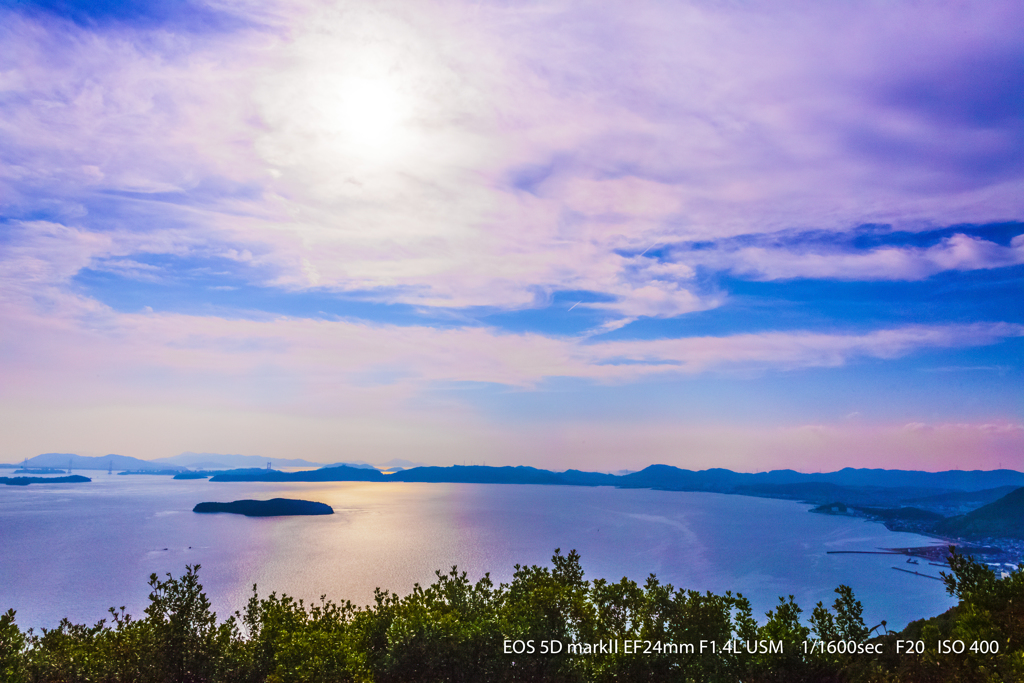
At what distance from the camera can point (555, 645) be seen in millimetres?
18375

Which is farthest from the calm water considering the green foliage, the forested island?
the green foliage

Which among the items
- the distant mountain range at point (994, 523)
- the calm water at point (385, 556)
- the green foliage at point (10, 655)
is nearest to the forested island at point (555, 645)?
the green foliage at point (10, 655)

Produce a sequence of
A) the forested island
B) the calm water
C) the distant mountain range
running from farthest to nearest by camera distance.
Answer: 1. the distant mountain range
2. the calm water
3. the forested island

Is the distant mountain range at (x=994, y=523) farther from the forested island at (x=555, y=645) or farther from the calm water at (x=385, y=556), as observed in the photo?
the forested island at (x=555, y=645)

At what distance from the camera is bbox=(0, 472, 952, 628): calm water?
306 ft

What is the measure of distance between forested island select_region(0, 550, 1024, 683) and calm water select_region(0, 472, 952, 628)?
233 ft

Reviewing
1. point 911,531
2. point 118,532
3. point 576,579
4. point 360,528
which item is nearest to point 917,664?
point 576,579

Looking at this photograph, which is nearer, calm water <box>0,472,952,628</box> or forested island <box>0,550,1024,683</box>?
forested island <box>0,550,1024,683</box>

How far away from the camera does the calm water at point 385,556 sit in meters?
93.4

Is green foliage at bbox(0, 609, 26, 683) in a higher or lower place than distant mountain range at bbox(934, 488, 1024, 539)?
higher

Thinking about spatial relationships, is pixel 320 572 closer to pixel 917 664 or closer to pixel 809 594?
pixel 809 594

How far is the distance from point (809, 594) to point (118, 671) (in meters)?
107

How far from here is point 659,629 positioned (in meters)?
19.4

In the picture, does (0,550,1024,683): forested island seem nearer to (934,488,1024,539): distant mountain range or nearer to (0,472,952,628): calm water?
(0,472,952,628): calm water
